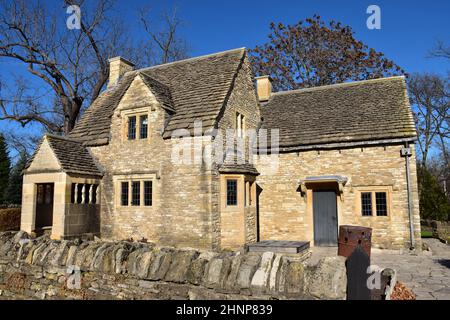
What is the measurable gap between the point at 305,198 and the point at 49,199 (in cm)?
1466

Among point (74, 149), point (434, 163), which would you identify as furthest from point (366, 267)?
point (434, 163)

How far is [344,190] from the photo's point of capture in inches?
608

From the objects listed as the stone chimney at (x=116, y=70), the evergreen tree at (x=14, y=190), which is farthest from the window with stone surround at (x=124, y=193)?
the evergreen tree at (x=14, y=190)

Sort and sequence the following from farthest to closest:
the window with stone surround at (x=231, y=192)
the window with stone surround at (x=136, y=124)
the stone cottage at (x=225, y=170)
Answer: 1. the window with stone surround at (x=136, y=124)
2. the window with stone surround at (x=231, y=192)
3. the stone cottage at (x=225, y=170)

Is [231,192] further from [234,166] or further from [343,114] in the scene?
[343,114]


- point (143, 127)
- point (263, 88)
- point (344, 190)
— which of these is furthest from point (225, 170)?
point (263, 88)

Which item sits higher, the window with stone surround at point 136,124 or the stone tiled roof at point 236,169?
the window with stone surround at point 136,124

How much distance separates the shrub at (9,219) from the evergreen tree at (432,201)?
91.0ft

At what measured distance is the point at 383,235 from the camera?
48.0 ft

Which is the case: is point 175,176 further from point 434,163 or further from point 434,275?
point 434,163

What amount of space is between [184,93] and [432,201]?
64.2 ft

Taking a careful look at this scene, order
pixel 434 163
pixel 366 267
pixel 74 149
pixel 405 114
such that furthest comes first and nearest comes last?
pixel 434 163, pixel 74 149, pixel 405 114, pixel 366 267

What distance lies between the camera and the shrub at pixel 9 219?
1951cm

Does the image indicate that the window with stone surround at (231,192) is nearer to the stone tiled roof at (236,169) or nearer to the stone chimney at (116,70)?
the stone tiled roof at (236,169)
